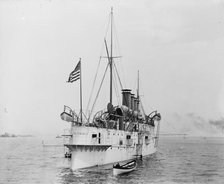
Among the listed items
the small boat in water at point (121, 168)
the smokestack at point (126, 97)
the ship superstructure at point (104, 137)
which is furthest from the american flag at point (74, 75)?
the smokestack at point (126, 97)

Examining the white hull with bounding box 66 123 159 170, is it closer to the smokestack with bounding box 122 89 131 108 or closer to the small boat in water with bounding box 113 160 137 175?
the small boat in water with bounding box 113 160 137 175

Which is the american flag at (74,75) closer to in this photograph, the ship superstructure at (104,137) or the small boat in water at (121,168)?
the ship superstructure at (104,137)

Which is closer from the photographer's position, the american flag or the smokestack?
the american flag

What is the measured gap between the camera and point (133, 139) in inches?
2127

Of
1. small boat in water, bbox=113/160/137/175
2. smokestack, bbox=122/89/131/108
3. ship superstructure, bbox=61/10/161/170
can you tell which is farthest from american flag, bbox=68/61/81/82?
smokestack, bbox=122/89/131/108

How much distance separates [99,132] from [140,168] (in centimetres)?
959

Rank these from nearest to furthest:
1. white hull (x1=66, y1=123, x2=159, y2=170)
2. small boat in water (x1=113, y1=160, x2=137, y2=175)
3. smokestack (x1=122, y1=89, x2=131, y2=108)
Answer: small boat in water (x1=113, y1=160, x2=137, y2=175) < white hull (x1=66, y1=123, x2=159, y2=170) < smokestack (x1=122, y1=89, x2=131, y2=108)

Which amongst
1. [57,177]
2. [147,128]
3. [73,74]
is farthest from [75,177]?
[147,128]

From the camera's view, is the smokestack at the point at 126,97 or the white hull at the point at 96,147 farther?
the smokestack at the point at 126,97

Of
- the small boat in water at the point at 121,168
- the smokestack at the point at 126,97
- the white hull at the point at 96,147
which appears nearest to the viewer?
the small boat in water at the point at 121,168

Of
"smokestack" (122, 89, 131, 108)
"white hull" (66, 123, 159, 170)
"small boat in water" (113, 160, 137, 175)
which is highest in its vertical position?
"smokestack" (122, 89, 131, 108)

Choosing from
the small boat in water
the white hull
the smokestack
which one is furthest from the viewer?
the smokestack

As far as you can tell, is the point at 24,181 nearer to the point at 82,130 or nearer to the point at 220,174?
the point at 82,130

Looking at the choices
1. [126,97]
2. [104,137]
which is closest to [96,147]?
[104,137]
